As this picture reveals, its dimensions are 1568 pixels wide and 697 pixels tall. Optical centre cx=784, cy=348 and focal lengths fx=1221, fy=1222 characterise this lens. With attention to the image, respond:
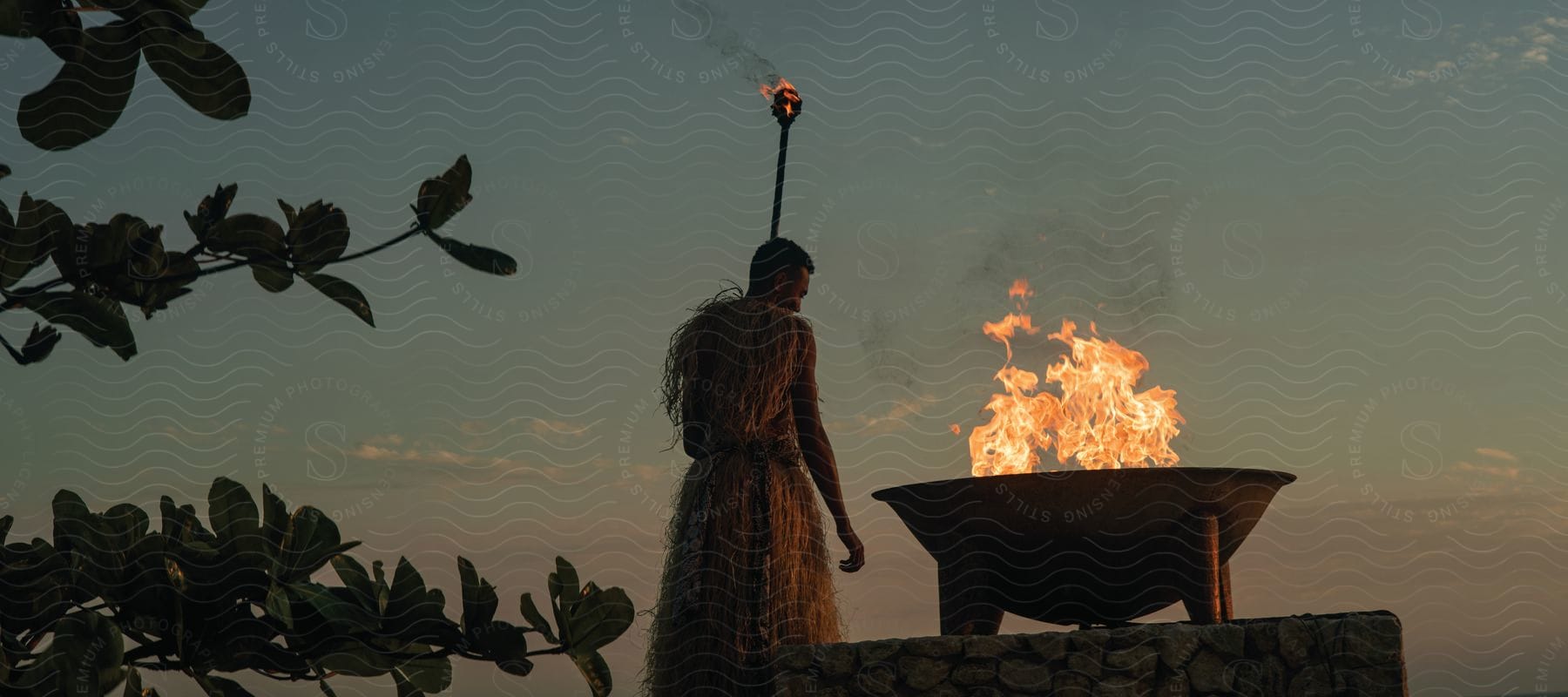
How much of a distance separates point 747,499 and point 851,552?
51cm

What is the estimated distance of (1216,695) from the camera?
4379 millimetres

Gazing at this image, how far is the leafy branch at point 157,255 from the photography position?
2.42 m

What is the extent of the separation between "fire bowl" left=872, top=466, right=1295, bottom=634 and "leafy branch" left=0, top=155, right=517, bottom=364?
289cm

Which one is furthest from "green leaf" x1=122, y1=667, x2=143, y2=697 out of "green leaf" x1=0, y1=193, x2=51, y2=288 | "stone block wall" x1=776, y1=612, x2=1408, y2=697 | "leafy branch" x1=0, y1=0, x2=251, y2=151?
"stone block wall" x1=776, y1=612, x2=1408, y2=697

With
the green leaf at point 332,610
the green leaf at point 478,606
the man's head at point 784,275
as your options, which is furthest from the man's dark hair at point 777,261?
the green leaf at point 332,610

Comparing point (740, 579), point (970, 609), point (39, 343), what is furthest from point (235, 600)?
point (970, 609)

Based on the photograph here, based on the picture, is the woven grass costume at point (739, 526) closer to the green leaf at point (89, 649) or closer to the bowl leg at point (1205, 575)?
the bowl leg at point (1205, 575)

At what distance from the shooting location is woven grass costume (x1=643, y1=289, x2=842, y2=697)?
473 centimetres

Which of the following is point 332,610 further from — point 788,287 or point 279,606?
point 788,287

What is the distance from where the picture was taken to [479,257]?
2.44 meters

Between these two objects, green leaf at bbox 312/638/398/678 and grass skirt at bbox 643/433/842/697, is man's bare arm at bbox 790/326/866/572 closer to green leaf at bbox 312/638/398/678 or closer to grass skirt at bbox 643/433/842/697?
grass skirt at bbox 643/433/842/697

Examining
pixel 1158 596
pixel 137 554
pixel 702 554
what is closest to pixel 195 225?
pixel 137 554

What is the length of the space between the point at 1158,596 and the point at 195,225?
3737mm

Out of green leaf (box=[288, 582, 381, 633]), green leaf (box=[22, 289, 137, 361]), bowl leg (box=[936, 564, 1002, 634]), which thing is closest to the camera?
green leaf (box=[22, 289, 137, 361])
